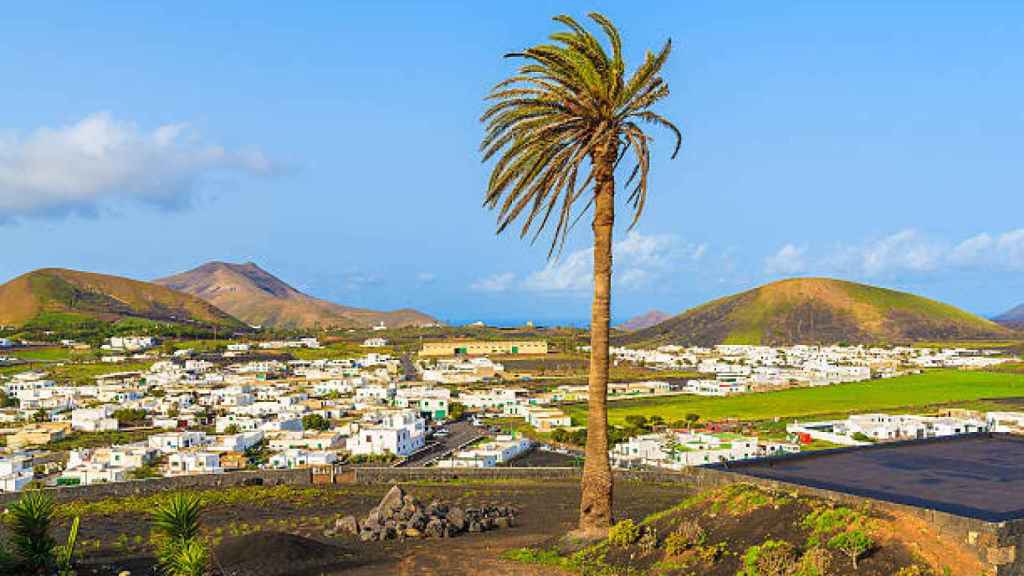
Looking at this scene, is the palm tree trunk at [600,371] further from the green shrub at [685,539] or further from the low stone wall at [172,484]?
the low stone wall at [172,484]

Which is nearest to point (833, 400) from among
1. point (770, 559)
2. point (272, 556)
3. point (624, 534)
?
point (624, 534)

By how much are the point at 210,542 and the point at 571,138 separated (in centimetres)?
1359

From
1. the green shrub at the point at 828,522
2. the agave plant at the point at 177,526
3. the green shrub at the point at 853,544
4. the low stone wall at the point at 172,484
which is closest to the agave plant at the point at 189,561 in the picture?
the agave plant at the point at 177,526

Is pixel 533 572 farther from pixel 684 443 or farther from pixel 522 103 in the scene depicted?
pixel 684 443

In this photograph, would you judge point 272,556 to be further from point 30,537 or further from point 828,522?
point 828,522

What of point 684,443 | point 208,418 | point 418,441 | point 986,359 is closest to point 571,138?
point 684,443

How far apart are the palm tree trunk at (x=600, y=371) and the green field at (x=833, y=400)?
66401 mm

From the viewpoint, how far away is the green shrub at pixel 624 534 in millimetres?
17416

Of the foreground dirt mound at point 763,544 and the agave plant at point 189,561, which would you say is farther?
the agave plant at point 189,561

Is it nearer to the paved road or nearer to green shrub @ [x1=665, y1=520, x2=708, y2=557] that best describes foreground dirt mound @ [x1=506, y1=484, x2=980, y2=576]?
green shrub @ [x1=665, y1=520, x2=708, y2=557]

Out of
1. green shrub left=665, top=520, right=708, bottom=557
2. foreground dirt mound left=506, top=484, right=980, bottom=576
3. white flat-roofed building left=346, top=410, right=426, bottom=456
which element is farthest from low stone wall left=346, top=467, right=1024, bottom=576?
white flat-roofed building left=346, top=410, right=426, bottom=456

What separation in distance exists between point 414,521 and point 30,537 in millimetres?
9218

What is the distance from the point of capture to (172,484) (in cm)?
3441

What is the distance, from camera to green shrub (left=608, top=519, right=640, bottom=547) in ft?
57.1
